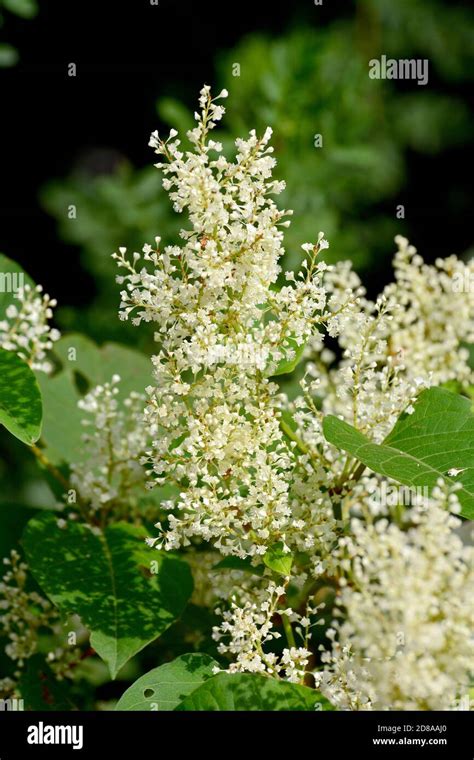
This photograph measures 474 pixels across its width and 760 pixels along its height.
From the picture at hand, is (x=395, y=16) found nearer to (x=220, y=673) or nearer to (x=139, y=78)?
(x=139, y=78)

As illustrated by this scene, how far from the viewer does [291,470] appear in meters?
1.13

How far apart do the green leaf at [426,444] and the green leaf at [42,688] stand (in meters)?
0.54

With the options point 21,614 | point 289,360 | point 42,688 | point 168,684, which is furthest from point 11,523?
point 289,360

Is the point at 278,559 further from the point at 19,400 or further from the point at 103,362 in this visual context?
the point at 103,362

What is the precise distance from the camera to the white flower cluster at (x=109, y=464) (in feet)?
4.32

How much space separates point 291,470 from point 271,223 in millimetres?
299

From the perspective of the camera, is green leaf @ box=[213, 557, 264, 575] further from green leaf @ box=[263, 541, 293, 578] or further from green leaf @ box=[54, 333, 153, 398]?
green leaf @ box=[54, 333, 153, 398]

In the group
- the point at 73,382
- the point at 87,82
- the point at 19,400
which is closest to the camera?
the point at 19,400

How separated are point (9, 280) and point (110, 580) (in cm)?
54

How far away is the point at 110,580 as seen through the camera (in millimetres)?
1187

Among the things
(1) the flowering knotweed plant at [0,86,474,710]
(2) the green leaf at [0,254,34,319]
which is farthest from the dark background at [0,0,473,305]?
(1) the flowering knotweed plant at [0,86,474,710]

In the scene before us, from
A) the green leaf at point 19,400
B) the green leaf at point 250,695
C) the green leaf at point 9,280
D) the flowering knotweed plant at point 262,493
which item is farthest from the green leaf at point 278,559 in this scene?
the green leaf at point 9,280

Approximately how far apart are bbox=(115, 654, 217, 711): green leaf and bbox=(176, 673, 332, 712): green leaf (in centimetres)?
3

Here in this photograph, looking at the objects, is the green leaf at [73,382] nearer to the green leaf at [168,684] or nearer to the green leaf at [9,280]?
the green leaf at [9,280]
